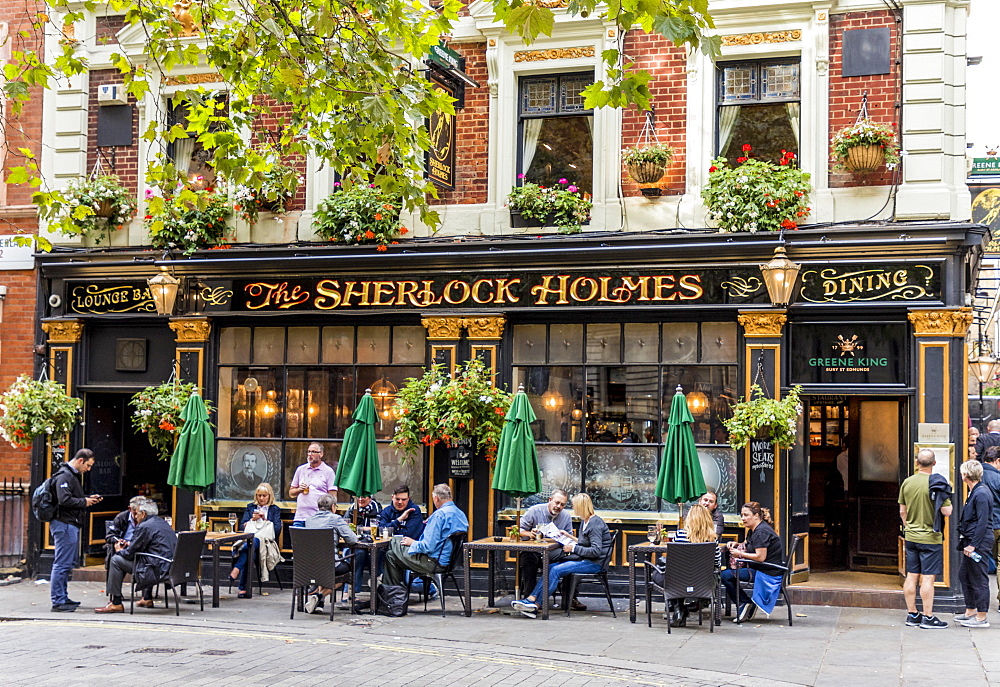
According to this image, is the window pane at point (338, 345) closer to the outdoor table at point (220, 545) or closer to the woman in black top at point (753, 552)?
the outdoor table at point (220, 545)

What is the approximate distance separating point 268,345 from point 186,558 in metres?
3.81

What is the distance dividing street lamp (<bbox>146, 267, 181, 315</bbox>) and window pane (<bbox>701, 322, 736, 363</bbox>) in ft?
22.7

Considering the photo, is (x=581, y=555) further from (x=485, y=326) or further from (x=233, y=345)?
(x=233, y=345)

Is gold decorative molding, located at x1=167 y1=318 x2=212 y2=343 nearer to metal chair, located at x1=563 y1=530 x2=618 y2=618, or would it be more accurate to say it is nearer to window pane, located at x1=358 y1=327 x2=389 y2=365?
window pane, located at x1=358 y1=327 x2=389 y2=365

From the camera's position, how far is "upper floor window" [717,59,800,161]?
14320mm

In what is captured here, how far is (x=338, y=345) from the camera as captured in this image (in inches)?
620

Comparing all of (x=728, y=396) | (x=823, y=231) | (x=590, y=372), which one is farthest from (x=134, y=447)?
(x=823, y=231)

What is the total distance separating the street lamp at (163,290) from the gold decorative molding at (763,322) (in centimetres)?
736

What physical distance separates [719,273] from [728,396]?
1.47m

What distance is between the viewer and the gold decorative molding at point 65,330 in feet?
54.9

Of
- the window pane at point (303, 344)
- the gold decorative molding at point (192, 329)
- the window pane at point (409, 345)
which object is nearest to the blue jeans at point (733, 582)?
the window pane at point (409, 345)

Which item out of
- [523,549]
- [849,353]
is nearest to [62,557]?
[523,549]

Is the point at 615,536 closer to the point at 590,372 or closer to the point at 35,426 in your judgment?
the point at 590,372

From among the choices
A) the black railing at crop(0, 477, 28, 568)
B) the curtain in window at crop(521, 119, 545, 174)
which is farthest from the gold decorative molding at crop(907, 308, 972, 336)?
the black railing at crop(0, 477, 28, 568)
